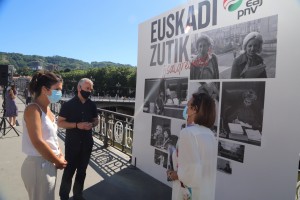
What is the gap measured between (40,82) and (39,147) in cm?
65

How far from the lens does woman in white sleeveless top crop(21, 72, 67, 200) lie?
8.63ft

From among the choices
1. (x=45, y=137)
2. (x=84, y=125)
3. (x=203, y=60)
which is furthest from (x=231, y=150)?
(x=45, y=137)

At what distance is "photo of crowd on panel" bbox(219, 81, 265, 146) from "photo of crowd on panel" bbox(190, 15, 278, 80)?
149mm

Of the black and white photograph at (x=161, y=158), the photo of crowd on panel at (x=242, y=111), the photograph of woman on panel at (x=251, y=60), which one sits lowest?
the black and white photograph at (x=161, y=158)

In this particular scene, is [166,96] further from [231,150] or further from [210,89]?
[231,150]

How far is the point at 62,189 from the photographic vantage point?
4434 mm

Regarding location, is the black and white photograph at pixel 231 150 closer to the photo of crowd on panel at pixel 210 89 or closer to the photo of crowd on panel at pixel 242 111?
the photo of crowd on panel at pixel 242 111

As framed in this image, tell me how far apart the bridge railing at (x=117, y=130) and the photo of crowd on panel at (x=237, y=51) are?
353cm

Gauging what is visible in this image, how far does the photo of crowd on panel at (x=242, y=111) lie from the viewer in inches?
144

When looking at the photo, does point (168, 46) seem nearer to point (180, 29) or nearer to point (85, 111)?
point (180, 29)

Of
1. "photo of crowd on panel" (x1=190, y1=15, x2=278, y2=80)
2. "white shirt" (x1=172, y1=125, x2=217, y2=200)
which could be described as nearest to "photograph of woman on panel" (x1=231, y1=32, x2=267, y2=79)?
"photo of crowd on panel" (x1=190, y1=15, x2=278, y2=80)

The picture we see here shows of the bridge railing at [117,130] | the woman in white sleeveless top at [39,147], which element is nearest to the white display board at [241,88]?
the woman in white sleeveless top at [39,147]

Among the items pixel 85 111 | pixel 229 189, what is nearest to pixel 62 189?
pixel 85 111

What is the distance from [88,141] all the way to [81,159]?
285mm
